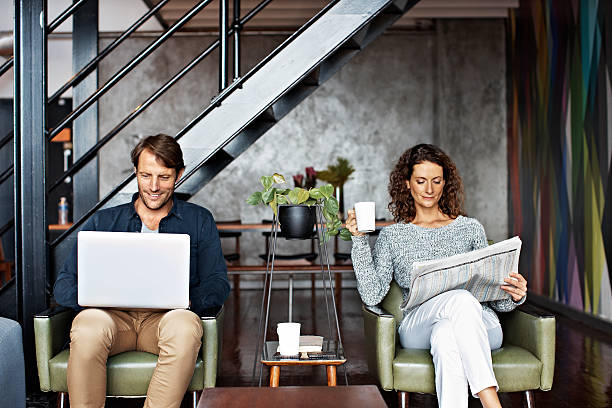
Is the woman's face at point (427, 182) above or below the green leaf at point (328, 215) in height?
above

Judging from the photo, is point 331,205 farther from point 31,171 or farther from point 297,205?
point 31,171

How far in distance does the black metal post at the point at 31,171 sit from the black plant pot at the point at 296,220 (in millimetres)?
1194

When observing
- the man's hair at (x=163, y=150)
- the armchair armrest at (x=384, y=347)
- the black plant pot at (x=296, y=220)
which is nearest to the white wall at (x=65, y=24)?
the man's hair at (x=163, y=150)

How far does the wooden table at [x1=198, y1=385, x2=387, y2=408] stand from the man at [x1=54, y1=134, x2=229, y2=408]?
1.60 ft

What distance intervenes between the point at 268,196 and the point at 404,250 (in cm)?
64

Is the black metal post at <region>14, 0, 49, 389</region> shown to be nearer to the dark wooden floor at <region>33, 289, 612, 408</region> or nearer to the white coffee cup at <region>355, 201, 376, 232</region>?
the dark wooden floor at <region>33, 289, 612, 408</region>

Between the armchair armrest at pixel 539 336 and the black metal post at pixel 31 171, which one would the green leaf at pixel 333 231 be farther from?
the black metal post at pixel 31 171

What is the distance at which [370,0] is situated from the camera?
10.7 feet

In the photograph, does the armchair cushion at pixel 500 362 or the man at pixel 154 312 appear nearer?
the man at pixel 154 312

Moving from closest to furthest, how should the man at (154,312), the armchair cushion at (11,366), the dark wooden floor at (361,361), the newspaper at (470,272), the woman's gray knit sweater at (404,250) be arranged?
the armchair cushion at (11,366), the man at (154,312), the newspaper at (470,272), the woman's gray knit sweater at (404,250), the dark wooden floor at (361,361)

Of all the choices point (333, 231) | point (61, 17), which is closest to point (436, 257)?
point (333, 231)

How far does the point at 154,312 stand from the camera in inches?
98.3

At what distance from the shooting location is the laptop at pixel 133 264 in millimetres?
2219

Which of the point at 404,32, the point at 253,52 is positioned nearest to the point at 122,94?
the point at 253,52
